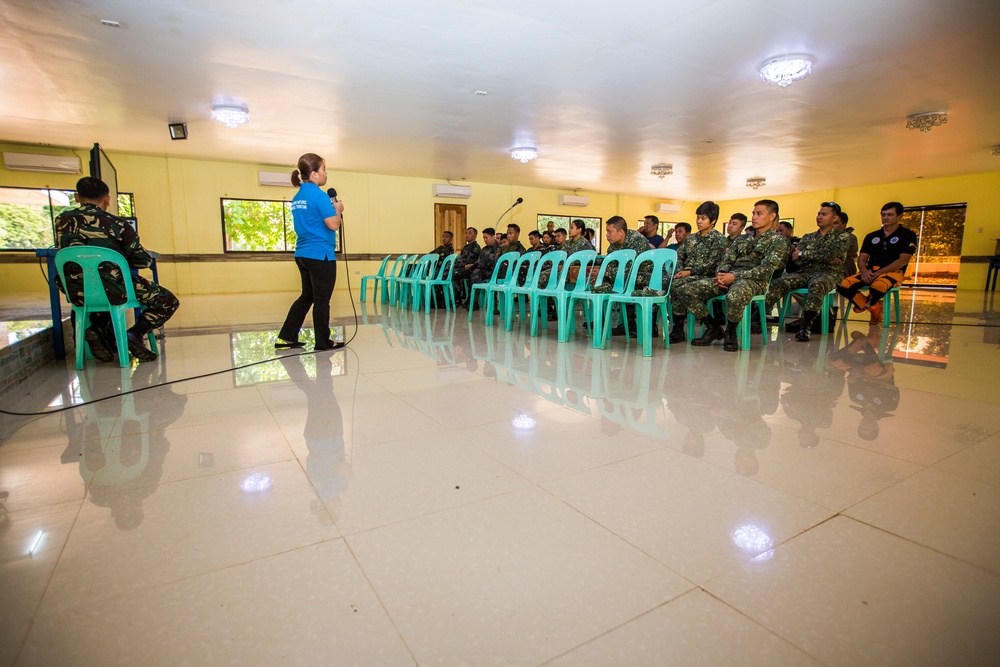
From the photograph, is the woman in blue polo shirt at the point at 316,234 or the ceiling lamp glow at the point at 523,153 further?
the ceiling lamp glow at the point at 523,153

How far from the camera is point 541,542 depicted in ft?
4.01

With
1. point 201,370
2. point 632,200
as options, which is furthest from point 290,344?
point 632,200

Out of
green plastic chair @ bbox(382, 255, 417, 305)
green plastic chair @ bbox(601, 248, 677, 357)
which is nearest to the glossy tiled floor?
green plastic chair @ bbox(601, 248, 677, 357)

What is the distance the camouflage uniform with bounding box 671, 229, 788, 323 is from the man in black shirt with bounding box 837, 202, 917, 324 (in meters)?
1.78

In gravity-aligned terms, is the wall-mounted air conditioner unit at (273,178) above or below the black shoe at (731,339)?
above

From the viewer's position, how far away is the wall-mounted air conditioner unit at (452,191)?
11.0m

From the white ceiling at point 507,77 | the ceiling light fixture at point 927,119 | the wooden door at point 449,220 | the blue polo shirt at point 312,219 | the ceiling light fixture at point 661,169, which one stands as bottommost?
the blue polo shirt at point 312,219

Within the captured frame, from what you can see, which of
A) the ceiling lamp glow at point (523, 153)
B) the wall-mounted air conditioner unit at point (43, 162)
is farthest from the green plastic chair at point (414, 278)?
the wall-mounted air conditioner unit at point (43, 162)

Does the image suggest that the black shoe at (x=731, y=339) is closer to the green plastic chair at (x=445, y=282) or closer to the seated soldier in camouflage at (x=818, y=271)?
the seated soldier in camouflage at (x=818, y=271)

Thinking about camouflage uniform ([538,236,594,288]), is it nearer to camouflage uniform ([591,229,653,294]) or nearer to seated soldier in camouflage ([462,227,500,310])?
camouflage uniform ([591,229,653,294])

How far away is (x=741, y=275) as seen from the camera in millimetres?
3828

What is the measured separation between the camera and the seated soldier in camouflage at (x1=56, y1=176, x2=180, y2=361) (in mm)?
3047

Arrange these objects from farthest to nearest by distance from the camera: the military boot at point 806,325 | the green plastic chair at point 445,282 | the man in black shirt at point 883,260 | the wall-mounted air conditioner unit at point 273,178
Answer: the wall-mounted air conditioner unit at point 273,178 → the green plastic chair at point 445,282 → the man in black shirt at point 883,260 → the military boot at point 806,325

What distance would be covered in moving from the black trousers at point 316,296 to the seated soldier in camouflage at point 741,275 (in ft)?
8.91
